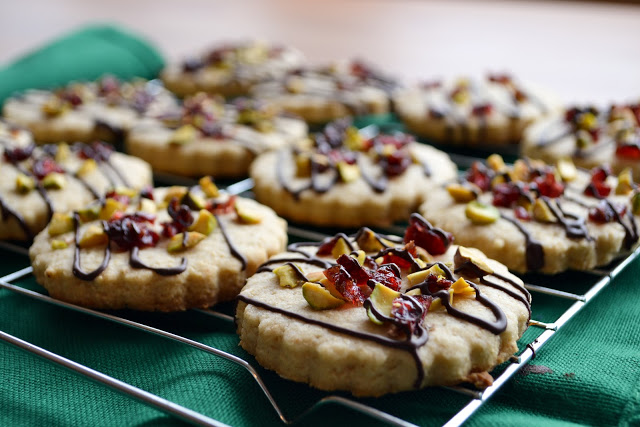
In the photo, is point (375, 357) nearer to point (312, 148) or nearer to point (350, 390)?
point (350, 390)

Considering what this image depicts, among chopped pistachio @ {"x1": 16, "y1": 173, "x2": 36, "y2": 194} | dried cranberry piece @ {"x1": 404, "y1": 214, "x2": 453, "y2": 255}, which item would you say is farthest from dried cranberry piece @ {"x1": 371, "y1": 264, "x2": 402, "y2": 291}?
chopped pistachio @ {"x1": 16, "y1": 173, "x2": 36, "y2": 194}

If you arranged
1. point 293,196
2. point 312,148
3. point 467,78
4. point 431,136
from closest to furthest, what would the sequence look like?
point 293,196, point 312,148, point 431,136, point 467,78

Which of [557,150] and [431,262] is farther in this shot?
[557,150]

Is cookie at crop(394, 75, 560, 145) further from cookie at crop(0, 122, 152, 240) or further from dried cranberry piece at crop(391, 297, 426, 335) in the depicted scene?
dried cranberry piece at crop(391, 297, 426, 335)

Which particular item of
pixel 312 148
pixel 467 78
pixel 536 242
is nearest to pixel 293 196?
pixel 312 148

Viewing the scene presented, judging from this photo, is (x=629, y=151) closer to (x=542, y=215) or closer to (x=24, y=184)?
(x=542, y=215)

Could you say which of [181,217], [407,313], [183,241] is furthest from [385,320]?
[181,217]
